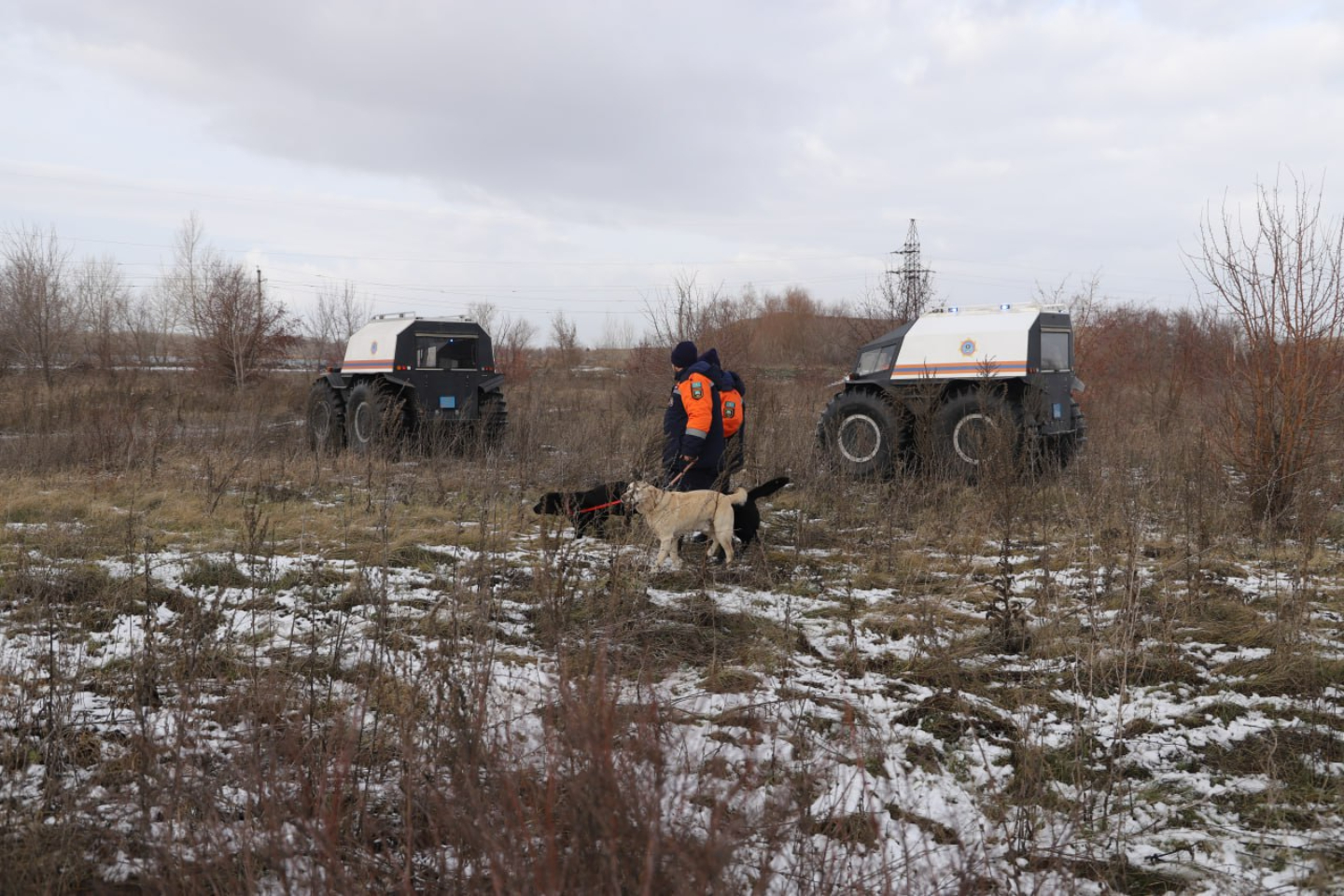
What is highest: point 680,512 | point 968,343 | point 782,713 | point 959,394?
point 968,343

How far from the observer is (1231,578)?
5.78 m

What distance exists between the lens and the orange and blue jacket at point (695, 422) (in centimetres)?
604

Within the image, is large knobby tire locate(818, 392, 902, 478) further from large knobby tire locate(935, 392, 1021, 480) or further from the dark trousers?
the dark trousers

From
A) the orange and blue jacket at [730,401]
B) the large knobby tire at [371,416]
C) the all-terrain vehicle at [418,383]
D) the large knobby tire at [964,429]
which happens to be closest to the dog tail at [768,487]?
the orange and blue jacket at [730,401]

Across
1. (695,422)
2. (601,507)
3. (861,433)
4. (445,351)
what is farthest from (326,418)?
(695,422)

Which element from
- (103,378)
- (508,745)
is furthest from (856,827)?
(103,378)

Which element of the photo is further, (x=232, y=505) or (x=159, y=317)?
(x=159, y=317)

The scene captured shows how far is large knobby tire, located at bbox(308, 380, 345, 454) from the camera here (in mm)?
12719

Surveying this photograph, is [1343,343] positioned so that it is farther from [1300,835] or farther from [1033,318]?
[1300,835]

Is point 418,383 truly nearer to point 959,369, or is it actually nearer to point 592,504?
point 592,504

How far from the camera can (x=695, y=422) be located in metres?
6.06

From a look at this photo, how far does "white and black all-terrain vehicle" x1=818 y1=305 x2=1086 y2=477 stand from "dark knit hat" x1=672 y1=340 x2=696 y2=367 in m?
3.47

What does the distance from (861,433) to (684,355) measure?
414cm

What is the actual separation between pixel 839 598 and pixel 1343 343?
15.6 ft
